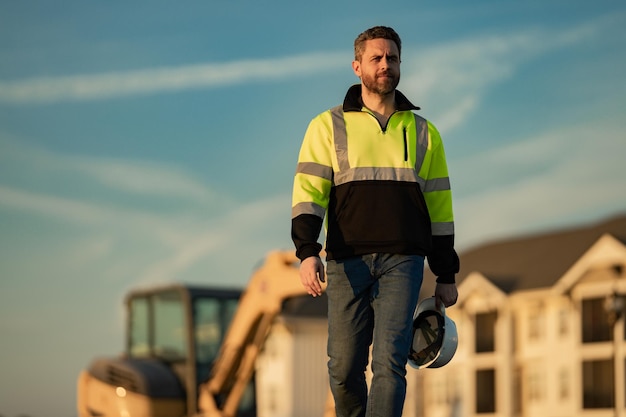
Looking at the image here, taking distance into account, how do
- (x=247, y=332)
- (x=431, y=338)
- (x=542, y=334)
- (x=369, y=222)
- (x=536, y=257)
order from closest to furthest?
(x=369, y=222), (x=431, y=338), (x=247, y=332), (x=542, y=334), (x=536, y=257)

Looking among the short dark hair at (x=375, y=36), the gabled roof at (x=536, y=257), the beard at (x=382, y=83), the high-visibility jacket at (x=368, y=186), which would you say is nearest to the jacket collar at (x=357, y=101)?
the high-visibility jacket at (x=368, y=186)

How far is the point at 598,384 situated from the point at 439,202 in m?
41.5

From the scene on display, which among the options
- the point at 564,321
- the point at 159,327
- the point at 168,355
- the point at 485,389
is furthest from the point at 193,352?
the point at 485,389

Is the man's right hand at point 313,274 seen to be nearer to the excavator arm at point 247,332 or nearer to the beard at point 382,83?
the beard at point 382,83

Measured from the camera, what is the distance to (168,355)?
25.7 m

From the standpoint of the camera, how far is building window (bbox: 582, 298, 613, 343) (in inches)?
1821

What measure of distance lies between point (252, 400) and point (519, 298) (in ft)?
87.5

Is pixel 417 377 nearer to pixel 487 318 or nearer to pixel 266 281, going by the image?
pixel 487 318

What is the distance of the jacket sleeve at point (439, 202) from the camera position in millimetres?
6336

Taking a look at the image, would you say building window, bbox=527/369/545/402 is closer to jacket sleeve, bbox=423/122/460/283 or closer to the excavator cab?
the excavator cab

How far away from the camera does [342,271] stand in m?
6.13

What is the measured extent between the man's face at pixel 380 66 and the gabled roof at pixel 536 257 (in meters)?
43.7

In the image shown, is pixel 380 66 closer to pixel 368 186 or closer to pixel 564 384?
pixel 368 186

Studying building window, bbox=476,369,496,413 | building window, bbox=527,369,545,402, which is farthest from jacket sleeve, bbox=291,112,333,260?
building window, bbox=476,369,496,413
